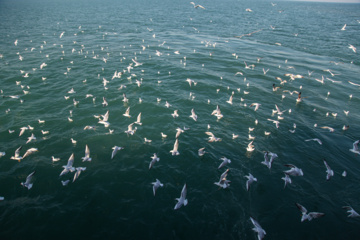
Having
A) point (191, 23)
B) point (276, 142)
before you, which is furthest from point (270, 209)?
point (191, 23)

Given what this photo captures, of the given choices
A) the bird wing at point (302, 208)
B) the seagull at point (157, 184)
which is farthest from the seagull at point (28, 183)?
the bird wing at point (302, 208)

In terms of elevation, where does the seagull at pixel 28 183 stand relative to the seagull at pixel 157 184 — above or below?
below

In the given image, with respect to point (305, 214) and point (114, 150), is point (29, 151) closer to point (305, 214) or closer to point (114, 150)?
point (114, 150)

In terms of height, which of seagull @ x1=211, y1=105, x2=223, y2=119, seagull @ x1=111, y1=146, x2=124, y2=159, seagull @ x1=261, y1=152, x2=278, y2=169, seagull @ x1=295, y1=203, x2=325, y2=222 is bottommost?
seagull @ x1=295, y1=203, x2=325, y2=222

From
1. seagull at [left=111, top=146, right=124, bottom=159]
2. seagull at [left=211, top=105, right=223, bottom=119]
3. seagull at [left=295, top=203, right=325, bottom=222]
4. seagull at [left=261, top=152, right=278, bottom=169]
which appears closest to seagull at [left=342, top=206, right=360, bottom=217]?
seagull at [left=295, top=203, right=325, bottom=222]

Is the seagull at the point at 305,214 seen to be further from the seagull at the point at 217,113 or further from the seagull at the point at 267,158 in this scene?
the seagull at the point at 217,113

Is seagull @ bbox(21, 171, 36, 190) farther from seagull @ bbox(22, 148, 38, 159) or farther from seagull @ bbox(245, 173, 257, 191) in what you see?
seagull @ bbox(245, 173, 257, 191)

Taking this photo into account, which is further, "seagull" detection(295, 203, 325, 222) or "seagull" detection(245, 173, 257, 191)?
"seagull" detection(245, 173, 257, 191)

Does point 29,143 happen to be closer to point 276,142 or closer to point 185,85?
point 185,85

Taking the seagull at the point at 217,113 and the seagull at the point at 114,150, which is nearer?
the seagull at the point at 114,150
